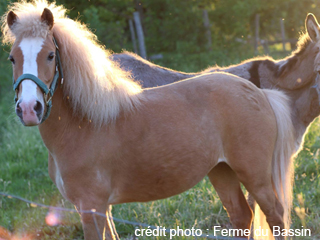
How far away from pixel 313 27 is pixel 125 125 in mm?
2402

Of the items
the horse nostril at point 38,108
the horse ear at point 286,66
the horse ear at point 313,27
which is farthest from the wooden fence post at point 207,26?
the horse nostril at point 38,108

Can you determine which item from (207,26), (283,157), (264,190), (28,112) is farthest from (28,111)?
(207,26)

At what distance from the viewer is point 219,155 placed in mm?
2777

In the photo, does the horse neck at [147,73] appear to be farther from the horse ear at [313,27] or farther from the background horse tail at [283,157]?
the background horse tail at [283,157]

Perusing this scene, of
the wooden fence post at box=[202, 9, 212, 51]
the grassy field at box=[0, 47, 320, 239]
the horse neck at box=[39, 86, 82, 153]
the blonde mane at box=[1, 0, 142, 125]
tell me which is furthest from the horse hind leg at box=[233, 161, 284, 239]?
the wooden fence post at box=[202, 9, 212, 51]

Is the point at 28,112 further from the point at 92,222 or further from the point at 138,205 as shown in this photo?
the point at 138,205

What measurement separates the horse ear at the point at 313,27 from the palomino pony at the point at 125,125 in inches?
46.2

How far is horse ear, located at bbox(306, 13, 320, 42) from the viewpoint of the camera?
3597mm

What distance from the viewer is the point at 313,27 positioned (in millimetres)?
3658

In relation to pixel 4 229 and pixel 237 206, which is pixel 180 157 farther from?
pixel 4 229

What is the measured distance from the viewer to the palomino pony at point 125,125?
7.48 ft

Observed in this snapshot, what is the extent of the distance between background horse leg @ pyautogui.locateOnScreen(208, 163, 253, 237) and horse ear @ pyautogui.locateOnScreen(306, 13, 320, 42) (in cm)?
180

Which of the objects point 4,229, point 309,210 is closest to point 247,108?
point 309,210

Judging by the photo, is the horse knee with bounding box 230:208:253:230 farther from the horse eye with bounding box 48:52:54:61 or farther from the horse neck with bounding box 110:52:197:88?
the horse eye with bounding box 48:52:54:61
